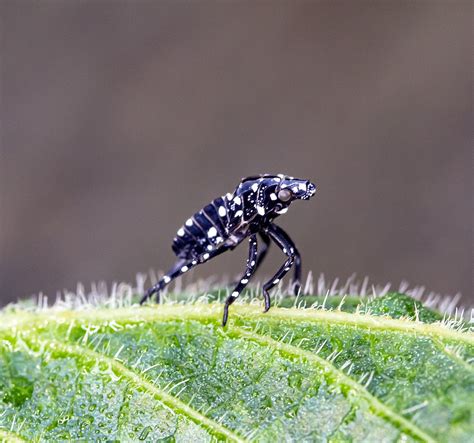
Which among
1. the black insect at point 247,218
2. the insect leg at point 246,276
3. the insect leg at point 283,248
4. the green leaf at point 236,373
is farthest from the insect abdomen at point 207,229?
the green leaf at point 236,373

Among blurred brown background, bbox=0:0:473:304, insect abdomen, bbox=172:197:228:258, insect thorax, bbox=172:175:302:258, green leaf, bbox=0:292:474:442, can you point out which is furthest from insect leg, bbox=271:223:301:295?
blurred brown background, bbox=0:0:473:304

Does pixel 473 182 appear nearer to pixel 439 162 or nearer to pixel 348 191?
pixel 439 162

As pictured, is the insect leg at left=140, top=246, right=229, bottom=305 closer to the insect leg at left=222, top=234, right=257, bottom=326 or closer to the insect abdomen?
the insect abdomen

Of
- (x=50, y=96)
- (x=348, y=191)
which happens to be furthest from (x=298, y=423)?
(x=50, y=96)

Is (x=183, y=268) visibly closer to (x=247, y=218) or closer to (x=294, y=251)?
(x=247, y=218)

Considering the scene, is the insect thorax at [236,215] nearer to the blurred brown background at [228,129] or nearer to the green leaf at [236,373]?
the green leaf at [236,373]

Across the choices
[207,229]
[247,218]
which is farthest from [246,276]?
[207,229]
